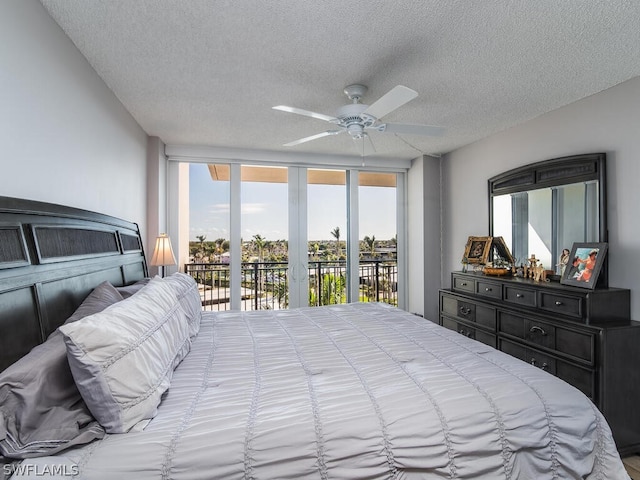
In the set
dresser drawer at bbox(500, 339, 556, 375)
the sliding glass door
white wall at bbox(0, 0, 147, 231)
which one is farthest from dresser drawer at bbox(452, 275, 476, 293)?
white wall at bbox(0, 0, 147, 231)

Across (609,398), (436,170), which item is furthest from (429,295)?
(609,398)

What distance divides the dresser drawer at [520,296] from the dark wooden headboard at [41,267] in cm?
323

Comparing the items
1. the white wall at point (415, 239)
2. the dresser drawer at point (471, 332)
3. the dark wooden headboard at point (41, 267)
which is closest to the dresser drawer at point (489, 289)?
the dresser drawer at point (471, 332)

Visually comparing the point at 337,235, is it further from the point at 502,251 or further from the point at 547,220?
the point at 547,220

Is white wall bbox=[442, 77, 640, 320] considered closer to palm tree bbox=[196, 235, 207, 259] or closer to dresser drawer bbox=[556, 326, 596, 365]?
dresser drawer bbox=[556, 326, 596, 365]

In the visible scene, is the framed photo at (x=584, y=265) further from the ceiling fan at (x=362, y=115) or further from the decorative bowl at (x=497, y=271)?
the ceiling fan at (x=362, y=115)

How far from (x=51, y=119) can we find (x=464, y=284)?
3687 millimetres

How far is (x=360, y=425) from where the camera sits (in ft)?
3.71

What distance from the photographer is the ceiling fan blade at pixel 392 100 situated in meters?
1.80

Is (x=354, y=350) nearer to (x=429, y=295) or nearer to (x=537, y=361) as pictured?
(x=537, y=361)

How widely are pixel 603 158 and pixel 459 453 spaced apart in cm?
261

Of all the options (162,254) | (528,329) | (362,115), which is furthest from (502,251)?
(162,254)

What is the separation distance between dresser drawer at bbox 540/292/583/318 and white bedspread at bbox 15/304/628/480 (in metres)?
1.22

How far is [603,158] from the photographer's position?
8.35 ft
